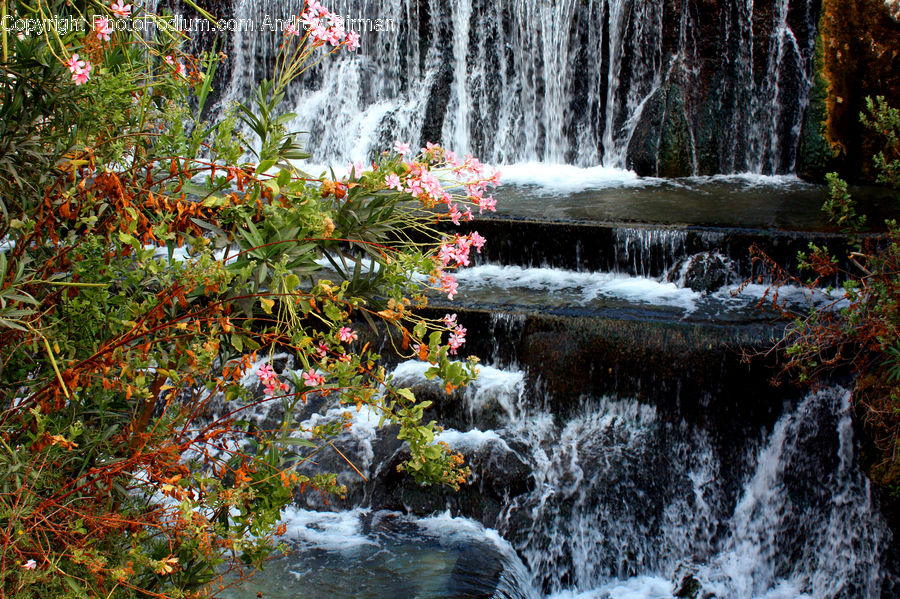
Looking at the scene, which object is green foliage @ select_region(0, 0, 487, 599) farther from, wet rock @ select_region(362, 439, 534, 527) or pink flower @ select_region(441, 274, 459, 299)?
wet rock @ select_region(362, 439, 534, 527)

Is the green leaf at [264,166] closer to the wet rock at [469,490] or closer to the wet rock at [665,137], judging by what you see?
the wet rock at [469,490]

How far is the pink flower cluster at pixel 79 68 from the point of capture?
203cm

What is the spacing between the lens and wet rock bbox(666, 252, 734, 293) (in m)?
5.97

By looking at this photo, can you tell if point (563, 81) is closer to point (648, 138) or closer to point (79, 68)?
point (648, 138)

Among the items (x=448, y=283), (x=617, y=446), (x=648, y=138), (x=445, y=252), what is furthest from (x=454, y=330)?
(x=648, y=138)

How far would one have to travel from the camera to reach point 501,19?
9758 millimetres

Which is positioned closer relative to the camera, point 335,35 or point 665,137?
A: point 335,35

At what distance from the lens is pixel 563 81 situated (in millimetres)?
9648

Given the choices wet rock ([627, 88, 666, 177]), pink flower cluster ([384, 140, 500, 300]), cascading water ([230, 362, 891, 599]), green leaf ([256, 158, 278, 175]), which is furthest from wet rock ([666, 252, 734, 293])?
green leaf ([256, 158, 278, 175])

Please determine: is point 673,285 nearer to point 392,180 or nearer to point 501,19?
point 392,180

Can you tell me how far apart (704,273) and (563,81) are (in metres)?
4.42

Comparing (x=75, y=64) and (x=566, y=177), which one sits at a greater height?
(x=75, y=64)

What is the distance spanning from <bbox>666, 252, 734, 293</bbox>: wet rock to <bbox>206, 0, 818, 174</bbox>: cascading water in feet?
10.3

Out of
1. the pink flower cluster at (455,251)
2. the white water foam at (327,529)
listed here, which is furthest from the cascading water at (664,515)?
the pink flower cluster at (455,251)
